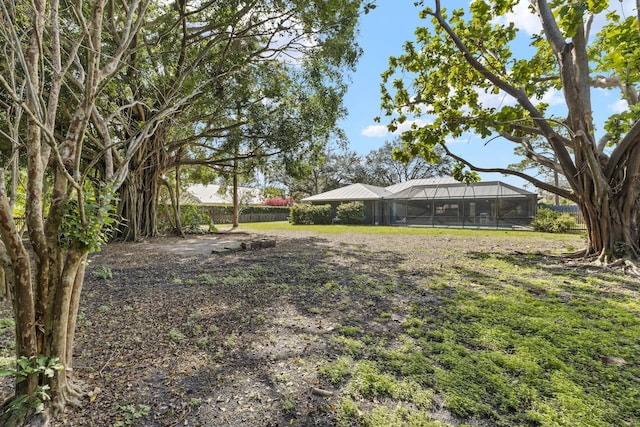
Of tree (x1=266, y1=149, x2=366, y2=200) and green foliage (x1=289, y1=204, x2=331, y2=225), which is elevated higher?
tree (x1=266, y1=149, x2=366, y2=200)

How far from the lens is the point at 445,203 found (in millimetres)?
20609

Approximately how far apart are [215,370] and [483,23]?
985cm

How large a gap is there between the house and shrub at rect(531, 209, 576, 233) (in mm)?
2350

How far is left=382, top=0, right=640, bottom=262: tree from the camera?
6.35 m

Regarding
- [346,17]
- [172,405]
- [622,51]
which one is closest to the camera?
[172,405]

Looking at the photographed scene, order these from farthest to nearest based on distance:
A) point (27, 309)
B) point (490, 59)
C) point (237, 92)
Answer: point (237, 92)
point (490, 59)
point (27, 309)

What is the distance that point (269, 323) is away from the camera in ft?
11.0

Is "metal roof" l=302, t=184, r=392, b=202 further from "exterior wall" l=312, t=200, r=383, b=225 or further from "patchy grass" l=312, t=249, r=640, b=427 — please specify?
"patchy grass" l=312, t=249, r=640, b=427

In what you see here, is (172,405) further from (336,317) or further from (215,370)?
(336,317)

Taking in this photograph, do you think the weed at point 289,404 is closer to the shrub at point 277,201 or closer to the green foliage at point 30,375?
the green foliage at point 30,375

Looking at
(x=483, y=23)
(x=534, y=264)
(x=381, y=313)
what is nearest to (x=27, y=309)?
(x=381, y=313)

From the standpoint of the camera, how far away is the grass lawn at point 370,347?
195 cm

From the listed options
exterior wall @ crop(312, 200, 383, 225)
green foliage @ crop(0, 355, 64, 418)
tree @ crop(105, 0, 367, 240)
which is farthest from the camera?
exterior wall @ crop(312, 200, 383, 225)

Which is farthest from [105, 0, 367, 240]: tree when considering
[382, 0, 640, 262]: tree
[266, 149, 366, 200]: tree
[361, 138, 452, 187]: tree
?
[361, 138, 452, 187]: tree
